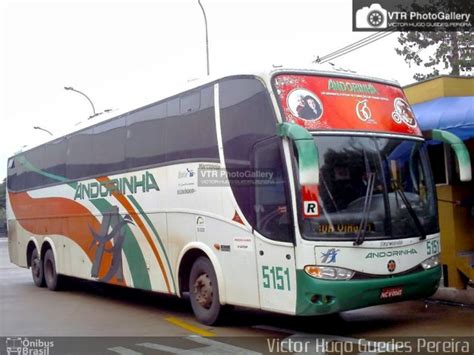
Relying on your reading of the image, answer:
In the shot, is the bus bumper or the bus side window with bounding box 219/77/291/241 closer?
the bus bumper

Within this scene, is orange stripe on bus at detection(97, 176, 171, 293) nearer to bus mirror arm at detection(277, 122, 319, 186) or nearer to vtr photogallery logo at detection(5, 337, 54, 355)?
vtr photogallery logo at detection(5, 337, 54, 355)

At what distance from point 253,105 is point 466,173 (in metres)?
2.98

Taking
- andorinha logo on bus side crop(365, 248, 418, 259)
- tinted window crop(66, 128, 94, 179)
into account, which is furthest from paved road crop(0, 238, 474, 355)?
tinted window crop(66, 128, 94, 179)

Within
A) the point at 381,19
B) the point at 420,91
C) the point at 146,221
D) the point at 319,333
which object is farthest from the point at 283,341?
the point at 381,19

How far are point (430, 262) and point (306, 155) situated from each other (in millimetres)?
2571

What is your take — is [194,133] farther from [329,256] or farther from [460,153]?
[460,153]

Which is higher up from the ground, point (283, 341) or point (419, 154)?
point (419, 154)

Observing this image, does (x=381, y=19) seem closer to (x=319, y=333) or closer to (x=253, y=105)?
(x=253, y=105)

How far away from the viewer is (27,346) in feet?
26.7

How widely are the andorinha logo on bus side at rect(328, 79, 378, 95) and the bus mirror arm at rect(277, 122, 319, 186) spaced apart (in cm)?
132

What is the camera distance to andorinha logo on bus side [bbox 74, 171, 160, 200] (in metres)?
10.3

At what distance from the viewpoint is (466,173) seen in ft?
26.2

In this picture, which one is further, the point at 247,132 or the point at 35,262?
the point at 35,262

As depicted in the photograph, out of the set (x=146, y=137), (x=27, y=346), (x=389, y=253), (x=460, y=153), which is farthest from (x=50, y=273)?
(x=460, y=153)
